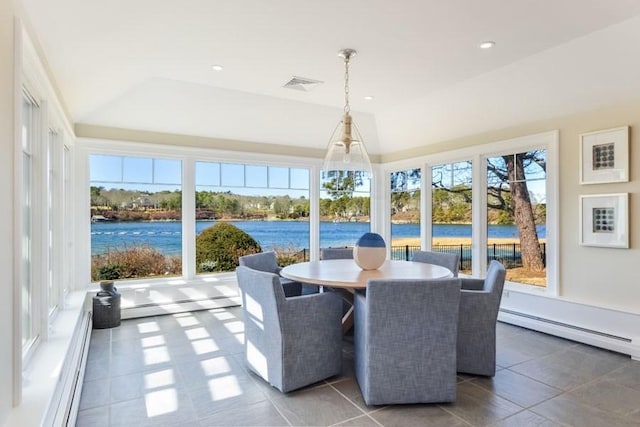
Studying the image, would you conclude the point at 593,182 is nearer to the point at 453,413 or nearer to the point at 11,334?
the point at 453,413

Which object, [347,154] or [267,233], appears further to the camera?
[267,233]

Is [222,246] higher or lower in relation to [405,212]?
lower

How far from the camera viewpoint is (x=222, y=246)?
5.45m

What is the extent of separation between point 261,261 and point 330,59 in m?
2.14

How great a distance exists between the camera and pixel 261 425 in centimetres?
228

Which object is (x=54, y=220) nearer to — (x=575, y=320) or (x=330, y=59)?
(x=330, y=59)

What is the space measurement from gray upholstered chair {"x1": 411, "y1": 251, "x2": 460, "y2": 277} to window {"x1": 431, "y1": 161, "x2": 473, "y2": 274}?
121cm

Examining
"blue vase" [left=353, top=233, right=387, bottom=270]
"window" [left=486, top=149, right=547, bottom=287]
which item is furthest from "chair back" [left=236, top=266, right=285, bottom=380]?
"window" [left=486, top=149, right=547, bottom=287]

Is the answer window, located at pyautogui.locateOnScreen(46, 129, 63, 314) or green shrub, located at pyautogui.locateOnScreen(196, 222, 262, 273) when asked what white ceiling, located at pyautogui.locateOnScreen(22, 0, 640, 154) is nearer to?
window, located at pyautogui.locateOnScreen(46, 129, 63, 314)

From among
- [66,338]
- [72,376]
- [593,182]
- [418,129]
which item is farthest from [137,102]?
[593,182]

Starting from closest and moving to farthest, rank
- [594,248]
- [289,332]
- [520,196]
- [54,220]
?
[289,332], [54,220], [594,248], [520,196]

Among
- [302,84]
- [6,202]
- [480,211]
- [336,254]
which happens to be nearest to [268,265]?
[336,254]

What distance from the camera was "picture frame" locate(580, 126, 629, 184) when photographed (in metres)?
3.41

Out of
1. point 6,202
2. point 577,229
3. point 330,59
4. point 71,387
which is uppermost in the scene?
point 330,59
